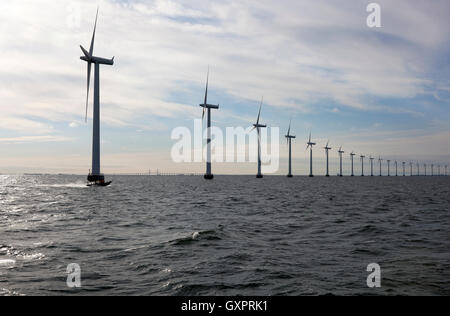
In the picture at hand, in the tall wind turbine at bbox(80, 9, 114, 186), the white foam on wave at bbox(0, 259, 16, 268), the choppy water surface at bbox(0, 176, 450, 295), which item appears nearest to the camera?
the choppy water surface at bbox(0, 176, 450, 295)

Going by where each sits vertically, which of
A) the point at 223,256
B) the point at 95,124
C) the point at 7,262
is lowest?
the point at 223,256

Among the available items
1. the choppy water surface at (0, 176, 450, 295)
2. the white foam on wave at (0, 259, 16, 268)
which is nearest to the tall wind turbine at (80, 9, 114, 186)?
the choppy water surface at (0, 176, 450, 295)

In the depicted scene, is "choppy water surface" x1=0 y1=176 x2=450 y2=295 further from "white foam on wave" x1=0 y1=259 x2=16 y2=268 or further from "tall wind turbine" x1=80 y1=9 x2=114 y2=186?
"tall wind turbine" x1=80 y1=9 x2=114 y2=186

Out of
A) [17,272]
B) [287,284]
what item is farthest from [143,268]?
[287,284]

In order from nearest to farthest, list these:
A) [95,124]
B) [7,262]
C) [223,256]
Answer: [7,262] < [223,256] < [95,124]

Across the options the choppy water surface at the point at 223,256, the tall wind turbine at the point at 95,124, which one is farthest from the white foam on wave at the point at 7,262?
the tall wind turbine at the point at 95,124

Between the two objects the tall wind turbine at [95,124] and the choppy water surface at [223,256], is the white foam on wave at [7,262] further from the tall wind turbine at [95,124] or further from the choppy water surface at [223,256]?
the tall wind turbine at [95,124]

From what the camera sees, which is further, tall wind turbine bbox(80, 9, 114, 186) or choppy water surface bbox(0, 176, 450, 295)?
tall wind turbine bbox(80, 9, 114, 186)

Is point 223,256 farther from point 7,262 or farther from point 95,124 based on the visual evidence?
point 95,124

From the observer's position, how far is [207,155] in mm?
195125

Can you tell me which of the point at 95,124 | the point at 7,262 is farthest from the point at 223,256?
the point at 95,124

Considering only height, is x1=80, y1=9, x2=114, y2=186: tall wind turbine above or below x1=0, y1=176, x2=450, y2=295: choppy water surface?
above
